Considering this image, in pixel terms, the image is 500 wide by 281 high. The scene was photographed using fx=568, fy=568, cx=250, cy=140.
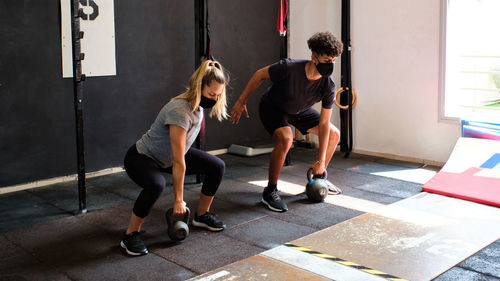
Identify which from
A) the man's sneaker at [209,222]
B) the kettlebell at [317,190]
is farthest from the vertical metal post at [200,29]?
the man's sneaker at [209,222]

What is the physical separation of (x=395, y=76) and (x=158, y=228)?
2953 millimetres

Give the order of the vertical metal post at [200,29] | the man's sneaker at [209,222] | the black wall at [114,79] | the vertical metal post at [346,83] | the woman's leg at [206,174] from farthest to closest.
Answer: the vertical metal post at [346,83], the vertical metal post at [200,29], the black wall at [114,79], the man's sneaker at [209,222], the woman's leg at [206,174]

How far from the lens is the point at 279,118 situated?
13.1 feet

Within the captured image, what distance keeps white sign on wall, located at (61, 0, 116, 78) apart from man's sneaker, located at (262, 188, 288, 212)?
5.93ft

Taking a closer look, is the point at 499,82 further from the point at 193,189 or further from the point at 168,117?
the point at 168,117

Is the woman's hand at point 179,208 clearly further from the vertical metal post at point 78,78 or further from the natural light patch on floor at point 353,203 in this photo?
the natural light patch on floor at point 353,203

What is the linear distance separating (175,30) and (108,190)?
167 cm

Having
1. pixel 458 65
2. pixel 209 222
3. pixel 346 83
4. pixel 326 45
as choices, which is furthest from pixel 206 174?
pixel 458 65

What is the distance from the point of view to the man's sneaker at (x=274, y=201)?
154 inches

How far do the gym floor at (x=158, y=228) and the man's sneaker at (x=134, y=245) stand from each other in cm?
5

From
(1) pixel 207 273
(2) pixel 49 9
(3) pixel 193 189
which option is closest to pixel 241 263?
(1) pixel 207 273

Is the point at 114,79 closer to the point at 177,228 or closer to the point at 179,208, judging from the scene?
the point at 177,228

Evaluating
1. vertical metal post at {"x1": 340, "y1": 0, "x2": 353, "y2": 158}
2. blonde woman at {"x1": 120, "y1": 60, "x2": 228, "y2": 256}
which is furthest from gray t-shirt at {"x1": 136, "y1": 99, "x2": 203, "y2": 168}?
vertical metal post at {"x1": 340, "y1": 0, "x2": 353, "y2": 158}

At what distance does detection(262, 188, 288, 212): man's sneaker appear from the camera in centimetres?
390
